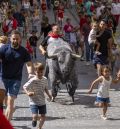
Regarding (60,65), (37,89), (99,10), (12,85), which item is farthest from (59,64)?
(99,10)

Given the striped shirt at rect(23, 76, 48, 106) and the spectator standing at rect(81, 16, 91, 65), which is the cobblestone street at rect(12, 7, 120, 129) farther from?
the spectator standing at rect(81, 16, 91, 65)

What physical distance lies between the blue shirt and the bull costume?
9.06 feet

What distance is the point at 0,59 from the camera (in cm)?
1046

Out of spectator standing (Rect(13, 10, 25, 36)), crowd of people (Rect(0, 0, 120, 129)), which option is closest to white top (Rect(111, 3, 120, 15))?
crowd of people (Rect(0, 0, 120, 129))

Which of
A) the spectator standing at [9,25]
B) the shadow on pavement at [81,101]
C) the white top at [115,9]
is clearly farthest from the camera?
the white top at [115,9]

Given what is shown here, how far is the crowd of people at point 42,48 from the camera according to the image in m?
10.1

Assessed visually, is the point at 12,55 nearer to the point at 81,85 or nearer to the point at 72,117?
the point at 72,117

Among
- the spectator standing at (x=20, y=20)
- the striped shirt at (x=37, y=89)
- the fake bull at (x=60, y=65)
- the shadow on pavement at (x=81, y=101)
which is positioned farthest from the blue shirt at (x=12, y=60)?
the spectator standing at (x=20, y=20)

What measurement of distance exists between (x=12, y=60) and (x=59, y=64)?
2983 mm

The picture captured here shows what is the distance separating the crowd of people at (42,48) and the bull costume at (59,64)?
0.57ft

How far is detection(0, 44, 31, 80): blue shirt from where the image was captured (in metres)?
10.3

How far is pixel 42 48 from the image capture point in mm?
13445

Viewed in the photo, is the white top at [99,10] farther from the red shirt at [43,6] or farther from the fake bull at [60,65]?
the fake bull at [60,65]

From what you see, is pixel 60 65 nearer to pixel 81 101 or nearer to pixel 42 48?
pixel 42 48
